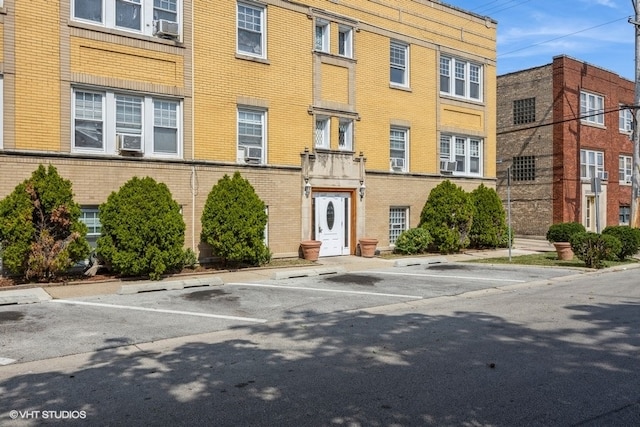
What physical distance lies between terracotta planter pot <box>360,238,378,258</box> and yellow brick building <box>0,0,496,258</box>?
22.9 inches

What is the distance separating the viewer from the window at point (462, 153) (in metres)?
22.5

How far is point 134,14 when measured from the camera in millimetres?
14680

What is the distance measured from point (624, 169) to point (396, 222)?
20252 millimetres

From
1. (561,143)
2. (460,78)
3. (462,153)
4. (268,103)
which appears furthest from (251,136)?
(561,143)

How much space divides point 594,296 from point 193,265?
10.00 metres

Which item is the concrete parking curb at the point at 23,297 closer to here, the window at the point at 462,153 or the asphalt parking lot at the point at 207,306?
the asphalt parking lot at the point at 207,306

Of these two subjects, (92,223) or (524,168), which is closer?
(92,223)

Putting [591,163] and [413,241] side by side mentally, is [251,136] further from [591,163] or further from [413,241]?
[591,163]

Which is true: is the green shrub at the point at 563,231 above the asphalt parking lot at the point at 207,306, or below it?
above

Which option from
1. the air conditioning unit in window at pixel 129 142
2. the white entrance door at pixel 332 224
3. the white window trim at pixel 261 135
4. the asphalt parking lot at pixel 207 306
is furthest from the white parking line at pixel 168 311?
the white entrance door at pixel 332 224

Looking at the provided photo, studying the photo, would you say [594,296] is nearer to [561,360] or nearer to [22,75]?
[561,360]

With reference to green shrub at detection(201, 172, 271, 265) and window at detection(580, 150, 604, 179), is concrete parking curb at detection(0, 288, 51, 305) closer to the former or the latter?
green shrub at detection(201, 172, 271, 265)

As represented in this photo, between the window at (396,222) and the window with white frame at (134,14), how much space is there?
10.1m

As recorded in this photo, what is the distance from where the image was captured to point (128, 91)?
14.5 meters
